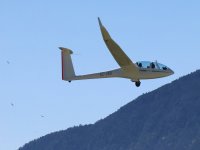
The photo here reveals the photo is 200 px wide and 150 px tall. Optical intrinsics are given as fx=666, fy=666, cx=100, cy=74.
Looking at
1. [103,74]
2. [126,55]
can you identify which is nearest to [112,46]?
[126,55]

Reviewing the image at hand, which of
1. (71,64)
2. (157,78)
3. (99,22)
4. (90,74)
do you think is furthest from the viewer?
(71,64)

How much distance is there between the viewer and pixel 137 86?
7131cm

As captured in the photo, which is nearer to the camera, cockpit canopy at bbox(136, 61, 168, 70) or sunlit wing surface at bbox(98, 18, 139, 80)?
sunlit wing surface at bbox(98, 18, 139, 80)

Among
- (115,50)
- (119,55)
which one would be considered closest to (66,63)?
(119,55)

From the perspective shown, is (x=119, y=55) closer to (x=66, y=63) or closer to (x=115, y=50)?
(x=115, y=50)

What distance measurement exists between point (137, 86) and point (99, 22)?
12237 mm

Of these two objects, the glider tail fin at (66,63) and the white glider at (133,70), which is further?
the glider tail fin at (66,63)

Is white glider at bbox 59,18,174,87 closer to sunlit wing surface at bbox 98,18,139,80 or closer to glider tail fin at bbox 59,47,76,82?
sunlit wing surface at bbox 98,18,139,80

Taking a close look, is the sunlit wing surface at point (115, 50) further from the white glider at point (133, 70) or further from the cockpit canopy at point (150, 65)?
the cockpit canopy at point (150, 65)

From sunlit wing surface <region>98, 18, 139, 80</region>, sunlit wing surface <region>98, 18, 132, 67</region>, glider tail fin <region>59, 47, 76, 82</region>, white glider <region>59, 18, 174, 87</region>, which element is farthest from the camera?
glider tail fin <region>59, 47, 76, 82</region>

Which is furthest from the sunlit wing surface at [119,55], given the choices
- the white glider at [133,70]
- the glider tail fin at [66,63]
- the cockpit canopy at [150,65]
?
the glider tail fin at [66,63]

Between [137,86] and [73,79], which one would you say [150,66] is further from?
[73,79]

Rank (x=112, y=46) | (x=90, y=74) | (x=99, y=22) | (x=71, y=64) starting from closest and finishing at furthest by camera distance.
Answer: (x=99, y=22), (x=112, y=46), (x=90, y=74), (x=71, y=64)

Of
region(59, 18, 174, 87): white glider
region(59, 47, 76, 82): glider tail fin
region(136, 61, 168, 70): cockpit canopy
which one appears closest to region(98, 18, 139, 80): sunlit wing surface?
region(59, 18, 174, 87): white glider
